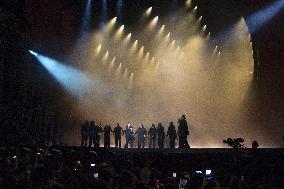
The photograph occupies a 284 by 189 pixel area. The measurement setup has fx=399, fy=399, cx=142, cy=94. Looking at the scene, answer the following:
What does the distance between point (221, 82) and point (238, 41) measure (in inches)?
131

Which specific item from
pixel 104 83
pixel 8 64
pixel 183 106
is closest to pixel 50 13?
pixel 8 64

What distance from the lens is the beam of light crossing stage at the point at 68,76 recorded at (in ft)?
93.9

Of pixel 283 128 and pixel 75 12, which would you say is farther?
pixel 75 12

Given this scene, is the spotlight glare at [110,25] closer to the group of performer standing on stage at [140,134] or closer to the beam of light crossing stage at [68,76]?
the beam of light crossing stage at [68,76]

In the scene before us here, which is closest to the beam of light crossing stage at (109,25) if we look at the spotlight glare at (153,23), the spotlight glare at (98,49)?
the spotlight glare at (98,49)

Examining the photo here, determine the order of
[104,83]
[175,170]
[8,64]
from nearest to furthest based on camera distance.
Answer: [175,170], [8,64], [104,83]

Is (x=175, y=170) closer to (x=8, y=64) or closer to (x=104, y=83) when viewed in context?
(x=8, y=64)

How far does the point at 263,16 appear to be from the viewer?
86.8ft

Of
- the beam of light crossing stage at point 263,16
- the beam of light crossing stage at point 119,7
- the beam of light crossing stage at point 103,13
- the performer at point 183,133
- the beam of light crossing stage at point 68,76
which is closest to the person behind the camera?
the performer at point 183,133

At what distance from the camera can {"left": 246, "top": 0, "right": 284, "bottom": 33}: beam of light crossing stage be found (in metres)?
26.0

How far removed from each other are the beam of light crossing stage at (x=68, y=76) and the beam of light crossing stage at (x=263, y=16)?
12.6 meters

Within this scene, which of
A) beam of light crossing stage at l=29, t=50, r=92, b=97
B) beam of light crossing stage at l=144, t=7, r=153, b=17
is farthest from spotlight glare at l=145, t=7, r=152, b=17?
beam of light crossing stage at l=29, t=50, r=92, b=97

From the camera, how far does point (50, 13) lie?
27.3 meters

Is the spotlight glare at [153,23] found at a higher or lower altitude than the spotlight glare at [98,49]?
higher
